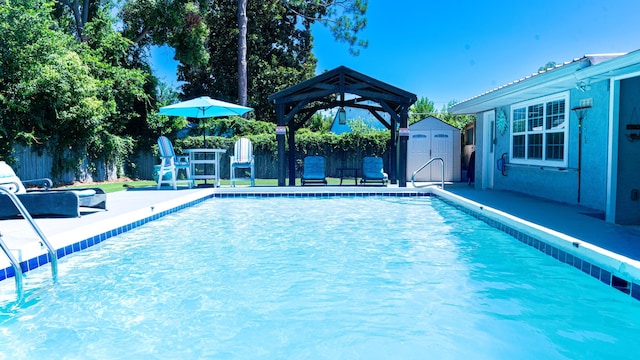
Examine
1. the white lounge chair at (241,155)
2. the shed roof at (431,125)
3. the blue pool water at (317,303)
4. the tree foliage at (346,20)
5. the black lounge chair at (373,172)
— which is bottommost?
the blue pool water at (317,303)

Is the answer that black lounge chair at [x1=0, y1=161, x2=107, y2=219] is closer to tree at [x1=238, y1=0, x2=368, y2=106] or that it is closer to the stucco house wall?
the stucco house wall

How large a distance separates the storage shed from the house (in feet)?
7.64

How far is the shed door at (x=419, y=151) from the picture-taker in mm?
16330

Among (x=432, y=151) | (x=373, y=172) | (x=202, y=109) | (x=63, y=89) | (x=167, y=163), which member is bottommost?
(x=373, y=172)

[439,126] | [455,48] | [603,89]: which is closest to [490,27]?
[455,48]

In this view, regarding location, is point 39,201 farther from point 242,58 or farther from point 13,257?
point 242,58

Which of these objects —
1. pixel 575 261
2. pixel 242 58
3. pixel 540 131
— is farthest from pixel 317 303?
pixel 242 58

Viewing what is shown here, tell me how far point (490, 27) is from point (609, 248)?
2725 cm

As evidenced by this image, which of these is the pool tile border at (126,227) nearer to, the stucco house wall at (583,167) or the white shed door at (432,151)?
the stucco house wall at (583,167)

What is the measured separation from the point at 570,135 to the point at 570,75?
219cm

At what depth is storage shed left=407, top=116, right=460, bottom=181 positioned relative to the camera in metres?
16.3

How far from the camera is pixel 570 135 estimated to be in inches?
346

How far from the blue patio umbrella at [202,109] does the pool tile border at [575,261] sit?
7.93 metres

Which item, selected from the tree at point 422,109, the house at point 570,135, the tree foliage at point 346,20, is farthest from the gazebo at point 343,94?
the tree at point 422,109
